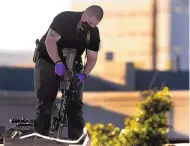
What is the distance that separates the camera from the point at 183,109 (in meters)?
7.89

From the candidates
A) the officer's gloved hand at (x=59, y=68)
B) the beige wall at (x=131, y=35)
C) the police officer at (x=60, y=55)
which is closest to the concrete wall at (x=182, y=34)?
the beige wall at (x=131, y=35)

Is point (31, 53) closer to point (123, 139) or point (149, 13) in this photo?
point (123, 139)

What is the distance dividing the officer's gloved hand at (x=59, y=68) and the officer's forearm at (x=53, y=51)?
0.04m

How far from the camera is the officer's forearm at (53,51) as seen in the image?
17.4 ft

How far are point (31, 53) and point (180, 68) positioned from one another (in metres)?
2.62

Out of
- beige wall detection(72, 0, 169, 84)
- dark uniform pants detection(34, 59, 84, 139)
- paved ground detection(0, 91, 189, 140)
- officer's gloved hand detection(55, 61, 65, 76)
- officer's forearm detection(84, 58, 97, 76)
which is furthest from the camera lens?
beige wall detection(72, 0, 169, 84)

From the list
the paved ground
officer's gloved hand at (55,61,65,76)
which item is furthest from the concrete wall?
officer's gloved hand at (55,61,65,76)

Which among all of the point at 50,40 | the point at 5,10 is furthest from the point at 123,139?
the point at 5,10

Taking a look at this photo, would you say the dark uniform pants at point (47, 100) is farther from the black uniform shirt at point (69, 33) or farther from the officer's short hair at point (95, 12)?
the officer's short hair at point (95, 12)

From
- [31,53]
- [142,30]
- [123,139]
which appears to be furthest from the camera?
[142,30]

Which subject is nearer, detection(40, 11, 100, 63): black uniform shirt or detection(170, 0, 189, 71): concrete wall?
detection(40, 11, 100, 63): black uniform shirt

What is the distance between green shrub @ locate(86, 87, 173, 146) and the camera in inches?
211

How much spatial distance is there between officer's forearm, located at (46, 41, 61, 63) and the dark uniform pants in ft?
0.49

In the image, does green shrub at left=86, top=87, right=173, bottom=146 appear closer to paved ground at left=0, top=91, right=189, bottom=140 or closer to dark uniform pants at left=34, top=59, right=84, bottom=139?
dark uniform pants at left=34, top=59, right=84, bottom=139
